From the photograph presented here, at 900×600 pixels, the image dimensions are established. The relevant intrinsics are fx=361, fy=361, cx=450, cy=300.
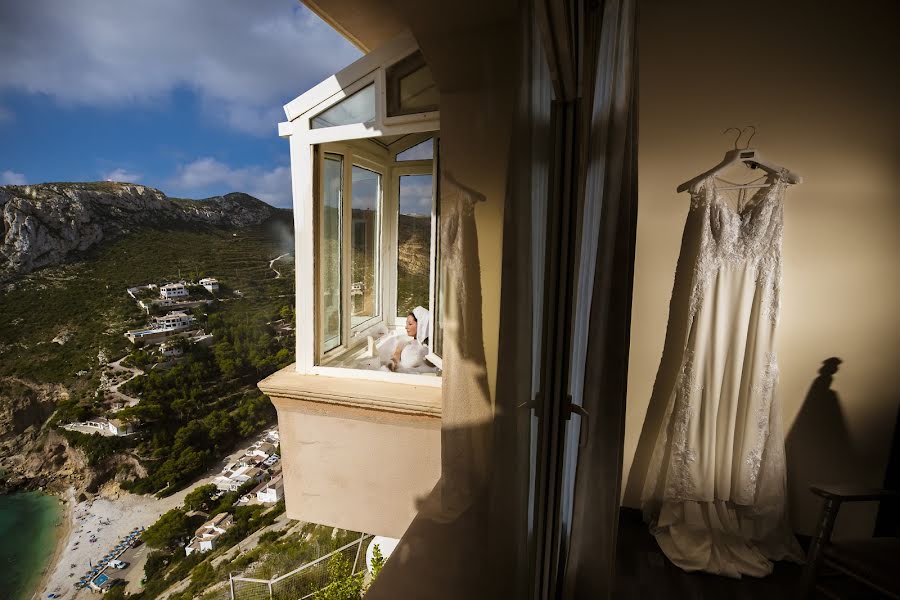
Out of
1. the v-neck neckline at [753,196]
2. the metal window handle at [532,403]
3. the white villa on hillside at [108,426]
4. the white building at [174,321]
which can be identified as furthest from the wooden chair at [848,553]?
the white building at [174,321]

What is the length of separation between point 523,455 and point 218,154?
5884mm

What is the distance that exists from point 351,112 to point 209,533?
433cm

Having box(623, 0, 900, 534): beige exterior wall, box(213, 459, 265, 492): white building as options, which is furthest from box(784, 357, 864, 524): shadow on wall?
box(213, 459, 265, 492): white building

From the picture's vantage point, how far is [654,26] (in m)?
1.70

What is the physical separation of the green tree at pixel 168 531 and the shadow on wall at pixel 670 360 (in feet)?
13.3

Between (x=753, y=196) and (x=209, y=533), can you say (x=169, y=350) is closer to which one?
(x=209, y=533)

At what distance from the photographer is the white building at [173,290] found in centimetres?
310

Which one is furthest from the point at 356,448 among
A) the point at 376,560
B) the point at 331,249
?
the point at 376,560

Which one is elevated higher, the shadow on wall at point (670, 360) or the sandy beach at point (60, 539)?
the shadow on wall at point (670, 360)

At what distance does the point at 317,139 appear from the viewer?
204 cm

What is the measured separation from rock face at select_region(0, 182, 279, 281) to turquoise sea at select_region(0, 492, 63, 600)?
1.41 m

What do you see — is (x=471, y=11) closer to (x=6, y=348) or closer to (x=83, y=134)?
(x=6, y=348)

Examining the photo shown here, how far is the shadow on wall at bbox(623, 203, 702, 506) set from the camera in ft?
5.41

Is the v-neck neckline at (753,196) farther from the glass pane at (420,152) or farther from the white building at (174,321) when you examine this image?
the white building at (174,321)
